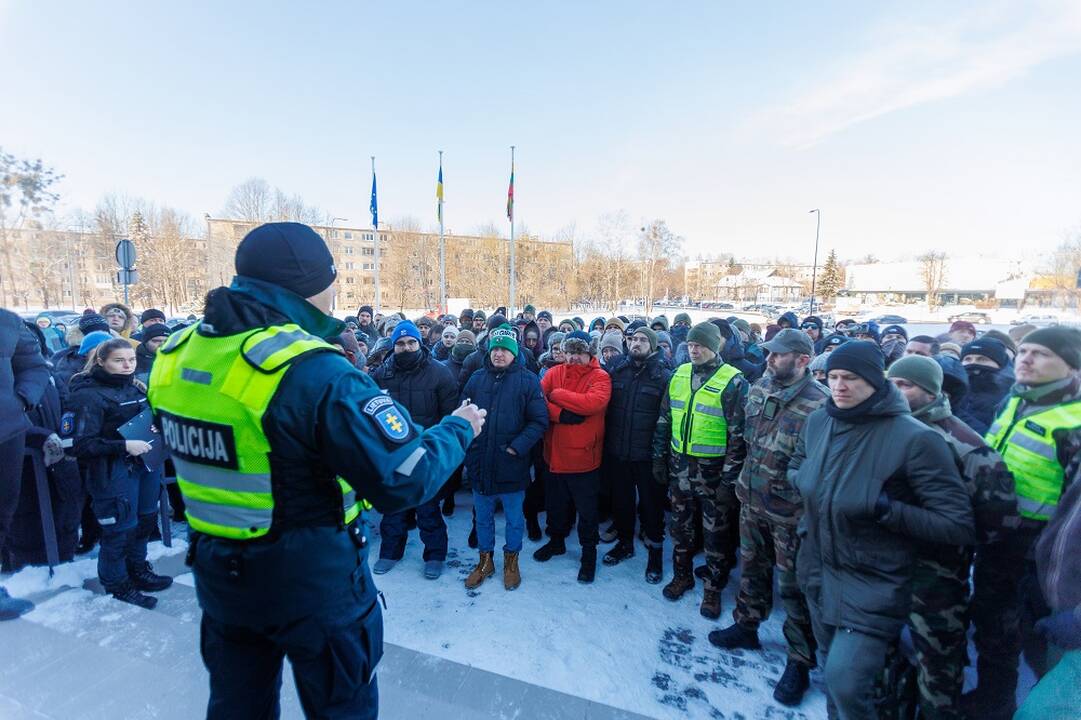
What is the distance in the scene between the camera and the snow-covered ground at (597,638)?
8.87 ft

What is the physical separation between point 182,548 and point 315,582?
372 centimetres

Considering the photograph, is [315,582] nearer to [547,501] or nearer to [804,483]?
[804,483]

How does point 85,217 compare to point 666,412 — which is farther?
point 85,217

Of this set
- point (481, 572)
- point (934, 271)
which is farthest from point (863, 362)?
point (934, 271)

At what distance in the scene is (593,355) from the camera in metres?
4.26

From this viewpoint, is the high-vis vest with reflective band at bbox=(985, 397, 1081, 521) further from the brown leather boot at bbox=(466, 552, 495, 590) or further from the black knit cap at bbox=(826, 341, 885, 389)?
the brown leather boot at bbox=(466, 552, 495, 590)

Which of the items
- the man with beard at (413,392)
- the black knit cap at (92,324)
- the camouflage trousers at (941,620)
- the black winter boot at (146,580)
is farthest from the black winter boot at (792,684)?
the black knit cap at (92,324)

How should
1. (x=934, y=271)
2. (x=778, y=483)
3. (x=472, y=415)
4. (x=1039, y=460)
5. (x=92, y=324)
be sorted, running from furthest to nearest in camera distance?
(x=934, y=271)
(x=92, y=324)
(x=778, y=483)
(x=1039, y=460)
(x=472, y=415)

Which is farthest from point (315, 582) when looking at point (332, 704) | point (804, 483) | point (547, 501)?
point (547, 501)

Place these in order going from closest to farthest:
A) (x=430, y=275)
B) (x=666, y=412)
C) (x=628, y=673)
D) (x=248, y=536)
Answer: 1. (x=248, y=536)
2. (x=628, y=673)
3. (x=666, y=412)
4. (x=430, y=275)

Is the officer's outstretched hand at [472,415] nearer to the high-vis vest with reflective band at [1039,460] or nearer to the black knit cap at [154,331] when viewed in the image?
the high-vis vest with reflective band at [1039,460]

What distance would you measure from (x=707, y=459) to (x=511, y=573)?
171 centimetres

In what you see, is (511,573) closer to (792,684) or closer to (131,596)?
(792,684)

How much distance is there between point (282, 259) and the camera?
1.63m
